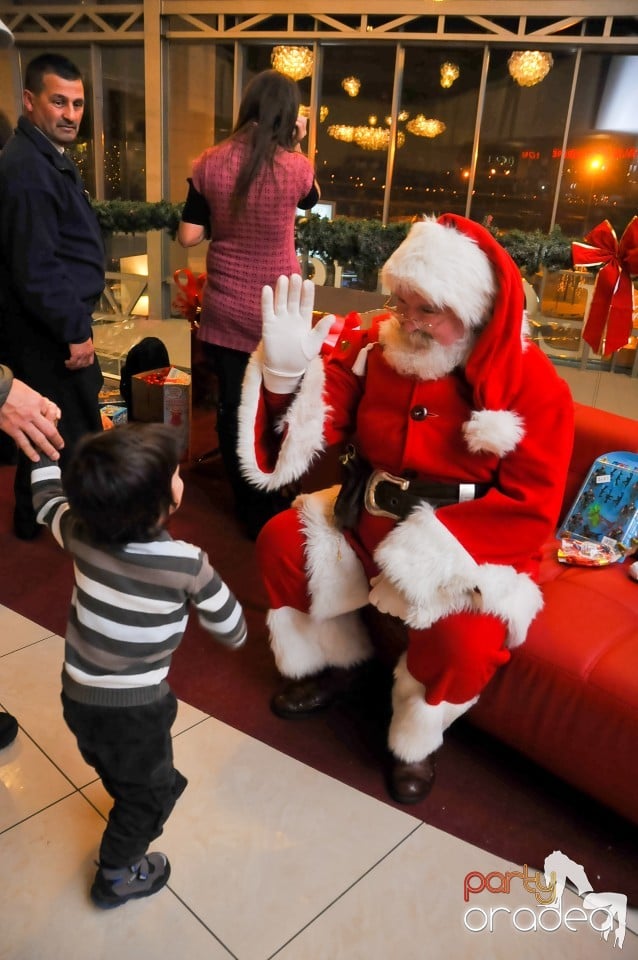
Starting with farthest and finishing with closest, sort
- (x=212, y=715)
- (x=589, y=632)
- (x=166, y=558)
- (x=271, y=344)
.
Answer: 1. (x=212, y=715)
2. (x=271, y=344)
3. (x=589, y=632)
4. (x=166, y=558)

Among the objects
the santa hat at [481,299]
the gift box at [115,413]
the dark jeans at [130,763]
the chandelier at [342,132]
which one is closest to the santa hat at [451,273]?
the santa hat at [481,299]

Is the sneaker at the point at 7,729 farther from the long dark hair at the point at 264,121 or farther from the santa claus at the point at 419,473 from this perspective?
the long dark hair at the point at 264,121

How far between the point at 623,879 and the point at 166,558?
1.23 meters

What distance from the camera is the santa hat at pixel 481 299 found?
1521 millimetres

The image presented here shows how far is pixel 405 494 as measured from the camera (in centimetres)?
170

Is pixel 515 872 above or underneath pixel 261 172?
underneath

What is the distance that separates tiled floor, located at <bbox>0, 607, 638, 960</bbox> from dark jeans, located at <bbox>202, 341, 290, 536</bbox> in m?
1.16

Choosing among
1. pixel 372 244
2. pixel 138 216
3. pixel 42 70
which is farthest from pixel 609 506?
pixel 138 216

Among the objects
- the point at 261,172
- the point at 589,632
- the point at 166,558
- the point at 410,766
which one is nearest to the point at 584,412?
the point at 589,632

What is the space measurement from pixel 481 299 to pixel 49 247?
1.46 meters

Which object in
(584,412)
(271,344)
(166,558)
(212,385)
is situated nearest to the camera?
(166,558)

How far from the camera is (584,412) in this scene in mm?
2201

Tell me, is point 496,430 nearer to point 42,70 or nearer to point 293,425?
point 293,425

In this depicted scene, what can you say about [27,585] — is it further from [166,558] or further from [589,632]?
[589,632]
